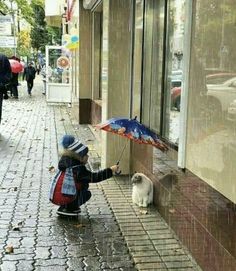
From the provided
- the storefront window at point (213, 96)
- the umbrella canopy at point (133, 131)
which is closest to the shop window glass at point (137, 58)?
the umbrella canopy at point (133, 131)

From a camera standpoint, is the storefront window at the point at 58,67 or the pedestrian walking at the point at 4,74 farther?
the storefront window at the point at 58,67

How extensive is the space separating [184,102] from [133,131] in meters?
1.02

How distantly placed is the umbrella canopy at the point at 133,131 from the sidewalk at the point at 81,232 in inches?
34.2

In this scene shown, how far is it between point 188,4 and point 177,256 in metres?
2.26

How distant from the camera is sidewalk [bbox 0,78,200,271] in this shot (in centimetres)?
440

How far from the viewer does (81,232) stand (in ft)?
17.1

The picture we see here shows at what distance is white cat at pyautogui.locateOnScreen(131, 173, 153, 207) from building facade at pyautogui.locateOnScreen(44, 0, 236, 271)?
10 cm

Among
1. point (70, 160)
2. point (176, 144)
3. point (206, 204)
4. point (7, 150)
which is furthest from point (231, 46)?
point (7, 150)

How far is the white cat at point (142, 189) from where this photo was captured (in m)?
5.93

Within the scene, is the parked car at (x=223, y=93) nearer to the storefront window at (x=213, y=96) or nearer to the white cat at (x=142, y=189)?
the storefront window at (x=213, y=96)

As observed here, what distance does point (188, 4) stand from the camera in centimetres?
449

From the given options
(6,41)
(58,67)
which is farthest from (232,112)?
(6,41)

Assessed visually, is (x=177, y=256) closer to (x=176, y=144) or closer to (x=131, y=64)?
(x=176, y=144)

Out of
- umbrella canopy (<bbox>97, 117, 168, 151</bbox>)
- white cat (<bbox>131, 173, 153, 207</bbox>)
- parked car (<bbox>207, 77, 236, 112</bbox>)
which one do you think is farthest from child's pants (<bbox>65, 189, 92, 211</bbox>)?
parked car (<bbox>207, 77, 236, 112</bbox>)
